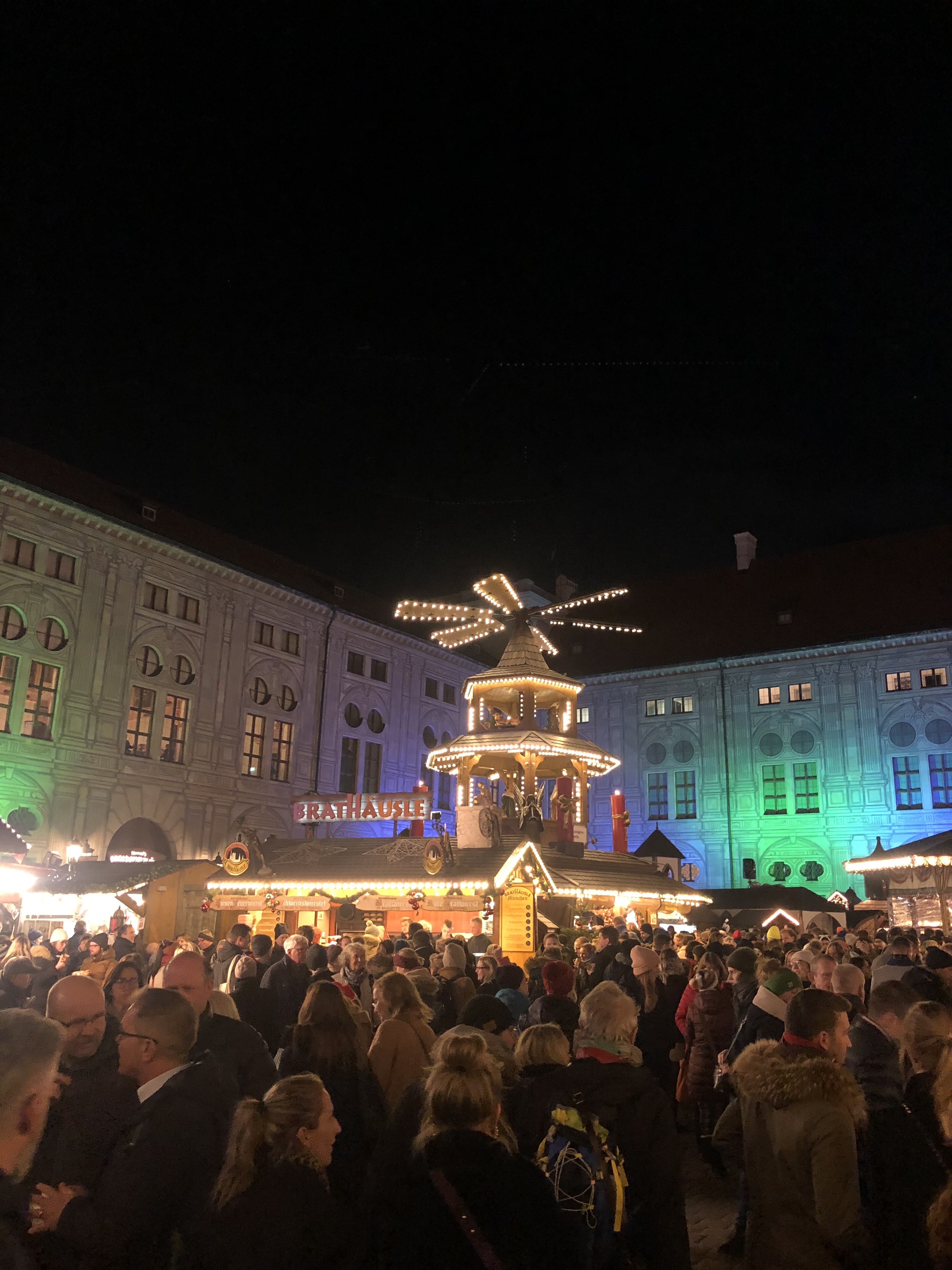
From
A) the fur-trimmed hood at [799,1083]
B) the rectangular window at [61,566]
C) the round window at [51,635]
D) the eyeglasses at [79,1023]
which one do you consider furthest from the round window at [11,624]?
the fur-trimmed hood at [799,1083]

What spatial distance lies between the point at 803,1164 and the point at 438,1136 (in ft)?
5.86

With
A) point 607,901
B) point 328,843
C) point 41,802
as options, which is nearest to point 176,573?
point 41,802

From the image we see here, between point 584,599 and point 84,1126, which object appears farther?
point 584,599

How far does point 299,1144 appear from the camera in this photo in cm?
321

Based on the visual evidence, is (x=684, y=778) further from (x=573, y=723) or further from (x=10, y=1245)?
(x=10, y=1245)

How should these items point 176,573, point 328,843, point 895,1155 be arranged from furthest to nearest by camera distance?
point 176,573 → point 328,843 → point 895,1155

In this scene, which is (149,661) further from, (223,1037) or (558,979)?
(223,1037)

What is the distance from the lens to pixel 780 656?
47.2 metres

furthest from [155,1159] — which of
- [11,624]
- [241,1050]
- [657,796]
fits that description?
[657,796]

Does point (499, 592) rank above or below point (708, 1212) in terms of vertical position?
above

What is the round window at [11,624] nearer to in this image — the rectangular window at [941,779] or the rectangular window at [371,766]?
the rectangular window at [371,766]

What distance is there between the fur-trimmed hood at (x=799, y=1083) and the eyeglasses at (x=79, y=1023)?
305 centimetres

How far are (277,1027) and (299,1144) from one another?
5.69 meters

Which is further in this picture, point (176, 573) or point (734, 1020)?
point (176, 573)
